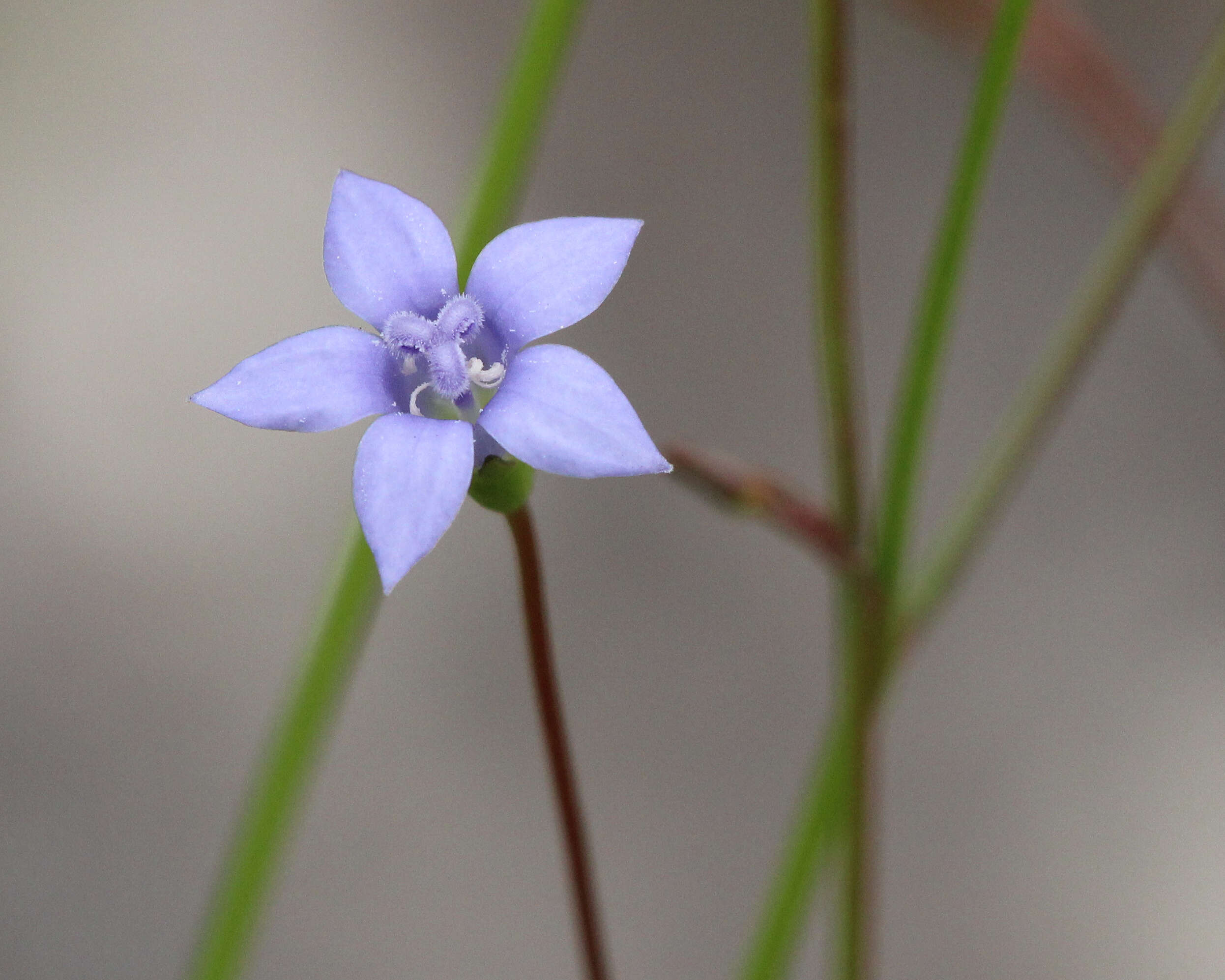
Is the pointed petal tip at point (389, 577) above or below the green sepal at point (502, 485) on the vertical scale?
below

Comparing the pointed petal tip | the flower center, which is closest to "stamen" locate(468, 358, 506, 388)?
the flower center

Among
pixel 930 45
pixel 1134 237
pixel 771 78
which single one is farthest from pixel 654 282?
pixel 1134 237

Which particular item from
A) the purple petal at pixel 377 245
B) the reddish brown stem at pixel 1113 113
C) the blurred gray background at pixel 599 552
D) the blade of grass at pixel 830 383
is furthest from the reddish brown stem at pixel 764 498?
the blurred gray background at pixel 599 552

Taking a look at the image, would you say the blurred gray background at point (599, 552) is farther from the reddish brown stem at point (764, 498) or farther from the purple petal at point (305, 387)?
the purple petal at point (305, 387)

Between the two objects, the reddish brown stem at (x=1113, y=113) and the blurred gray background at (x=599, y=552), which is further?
the blurred gray background at (x=599, y=552)

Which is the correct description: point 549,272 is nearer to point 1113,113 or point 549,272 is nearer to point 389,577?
point 389,577

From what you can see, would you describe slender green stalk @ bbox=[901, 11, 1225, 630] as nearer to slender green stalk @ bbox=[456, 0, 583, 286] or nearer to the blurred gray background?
slender green stalk @ bbox=[456, 0, 583, 286]

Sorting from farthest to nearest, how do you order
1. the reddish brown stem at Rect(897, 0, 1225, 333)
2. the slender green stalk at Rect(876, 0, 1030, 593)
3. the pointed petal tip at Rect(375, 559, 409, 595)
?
the reddish brown stem at Rect(897, 0, 1225, 333) < the slender green stalk at Rect(876, 0, 1030, 593) < the pointed petal tip at Rect(375, 559, 409, 595)

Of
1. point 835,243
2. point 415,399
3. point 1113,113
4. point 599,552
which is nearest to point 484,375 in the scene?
point 415,399
